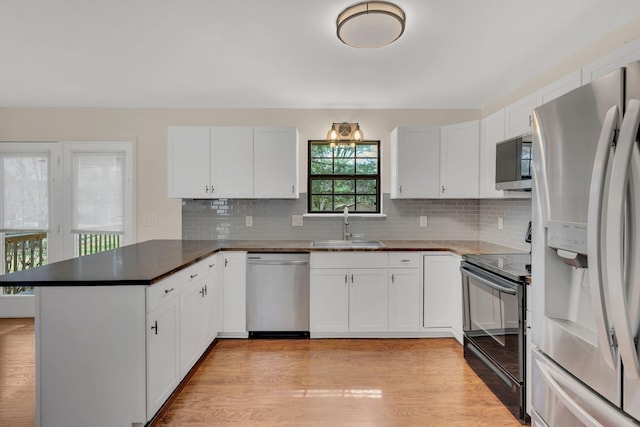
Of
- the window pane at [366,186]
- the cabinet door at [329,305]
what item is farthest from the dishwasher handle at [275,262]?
the window pane at [366,186]

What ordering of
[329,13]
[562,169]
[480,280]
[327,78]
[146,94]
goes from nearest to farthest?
[562,169]
[329,13]
[480,280]
[327,78]
[146,94]

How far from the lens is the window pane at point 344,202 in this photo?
3.91 meters

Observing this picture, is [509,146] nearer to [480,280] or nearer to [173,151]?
[480,280]

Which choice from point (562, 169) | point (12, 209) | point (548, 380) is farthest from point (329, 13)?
point (12, 209)

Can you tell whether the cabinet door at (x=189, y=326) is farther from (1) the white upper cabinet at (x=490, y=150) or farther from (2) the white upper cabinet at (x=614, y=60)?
(2) the white upper cabinet at (x=614, y=60)

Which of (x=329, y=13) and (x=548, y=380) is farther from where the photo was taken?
(x=329, y=13)

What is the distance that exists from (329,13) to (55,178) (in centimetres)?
365

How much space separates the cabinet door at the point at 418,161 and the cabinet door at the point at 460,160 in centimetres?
7

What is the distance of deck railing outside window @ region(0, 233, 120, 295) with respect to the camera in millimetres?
3850

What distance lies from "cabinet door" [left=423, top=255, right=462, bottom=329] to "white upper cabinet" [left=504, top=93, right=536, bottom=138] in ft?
3.95

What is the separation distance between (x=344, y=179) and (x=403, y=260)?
1.22 metres

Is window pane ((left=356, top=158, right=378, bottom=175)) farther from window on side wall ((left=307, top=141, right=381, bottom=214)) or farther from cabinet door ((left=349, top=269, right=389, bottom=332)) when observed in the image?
cabinet door ((left=349, top=269, right=389, bottom=332))

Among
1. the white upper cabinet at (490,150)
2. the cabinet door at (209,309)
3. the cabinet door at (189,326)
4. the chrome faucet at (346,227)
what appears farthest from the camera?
the chrome faucet at (346,227)

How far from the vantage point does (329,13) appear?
6.39 feet
